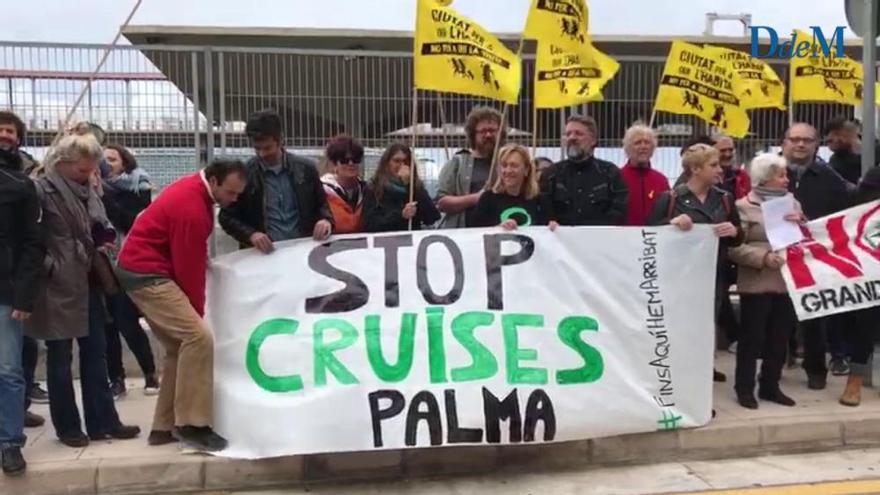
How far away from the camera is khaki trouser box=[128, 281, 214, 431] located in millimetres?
4625

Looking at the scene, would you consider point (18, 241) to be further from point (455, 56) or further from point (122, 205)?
point (455, 56)

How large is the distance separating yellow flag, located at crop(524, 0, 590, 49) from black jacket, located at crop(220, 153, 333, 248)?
1.80 metres

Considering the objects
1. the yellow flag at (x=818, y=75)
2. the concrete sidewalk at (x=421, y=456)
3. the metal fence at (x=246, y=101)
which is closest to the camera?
the concrete sidewalk at (x=421, y=456)

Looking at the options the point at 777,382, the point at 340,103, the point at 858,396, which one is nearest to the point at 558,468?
the point at 777,382

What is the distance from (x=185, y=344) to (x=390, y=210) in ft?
5.29

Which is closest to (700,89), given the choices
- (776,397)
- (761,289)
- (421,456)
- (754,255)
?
(754,255)

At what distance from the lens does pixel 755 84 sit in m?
7.45

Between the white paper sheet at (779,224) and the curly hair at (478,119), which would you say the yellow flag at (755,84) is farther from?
the curly hair at (478,119)

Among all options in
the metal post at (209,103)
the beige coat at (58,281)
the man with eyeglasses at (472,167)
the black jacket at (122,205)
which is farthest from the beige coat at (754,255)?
the metal post at (209,103)

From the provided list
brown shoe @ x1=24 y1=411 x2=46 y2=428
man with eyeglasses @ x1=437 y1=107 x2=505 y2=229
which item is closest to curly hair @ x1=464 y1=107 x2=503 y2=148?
man with eyeglasses @ x1=437 y1=107 x2=505 y2=229

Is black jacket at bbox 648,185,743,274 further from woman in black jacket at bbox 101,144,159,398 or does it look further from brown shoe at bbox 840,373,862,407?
woman in black jacket at bbox 101,144,159,398

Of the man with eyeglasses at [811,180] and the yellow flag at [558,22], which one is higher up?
the yellow flag at [558,22]

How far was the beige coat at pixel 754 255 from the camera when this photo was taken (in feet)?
18.1

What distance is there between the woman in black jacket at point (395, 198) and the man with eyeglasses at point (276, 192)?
→ 336 mm
